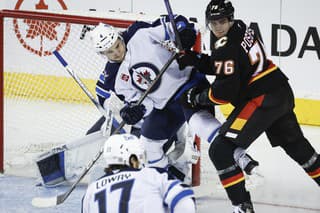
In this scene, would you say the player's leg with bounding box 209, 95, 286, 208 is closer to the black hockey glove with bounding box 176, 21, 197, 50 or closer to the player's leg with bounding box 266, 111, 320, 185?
the player's leg with bounding box 266, 111, 320, 185

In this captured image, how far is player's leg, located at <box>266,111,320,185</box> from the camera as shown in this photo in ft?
14.6

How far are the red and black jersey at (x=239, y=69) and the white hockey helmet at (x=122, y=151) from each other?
916mm

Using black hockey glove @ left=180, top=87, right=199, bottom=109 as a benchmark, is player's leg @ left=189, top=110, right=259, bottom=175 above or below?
below

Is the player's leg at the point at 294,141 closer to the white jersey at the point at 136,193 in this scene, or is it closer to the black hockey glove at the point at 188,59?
the black hockey glove at the point at 188,59

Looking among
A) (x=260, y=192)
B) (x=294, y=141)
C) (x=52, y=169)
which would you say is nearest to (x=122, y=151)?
(x=294, y=141)

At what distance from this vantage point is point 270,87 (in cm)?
436

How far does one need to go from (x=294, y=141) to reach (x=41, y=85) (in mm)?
2192

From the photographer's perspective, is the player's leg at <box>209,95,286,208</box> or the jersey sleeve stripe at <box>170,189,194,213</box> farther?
the player's leg at <box>209,95,286,208</box>

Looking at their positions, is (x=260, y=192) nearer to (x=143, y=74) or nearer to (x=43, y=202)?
(x=143, y=74)

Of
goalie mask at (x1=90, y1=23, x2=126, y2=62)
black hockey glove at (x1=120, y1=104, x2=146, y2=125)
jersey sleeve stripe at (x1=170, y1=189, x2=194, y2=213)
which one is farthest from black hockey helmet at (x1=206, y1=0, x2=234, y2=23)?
jersey sleeve stripe at (x1=170, y1=189, x2=194, y2=213)

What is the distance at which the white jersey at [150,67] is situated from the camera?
15.3 ft

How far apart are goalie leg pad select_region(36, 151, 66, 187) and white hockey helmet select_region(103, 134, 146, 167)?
6.56 ft

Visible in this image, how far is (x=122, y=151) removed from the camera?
336 centimetres

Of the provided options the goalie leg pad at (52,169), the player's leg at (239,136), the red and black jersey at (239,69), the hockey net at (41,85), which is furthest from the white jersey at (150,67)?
the goalie leg pad at (52,169)
